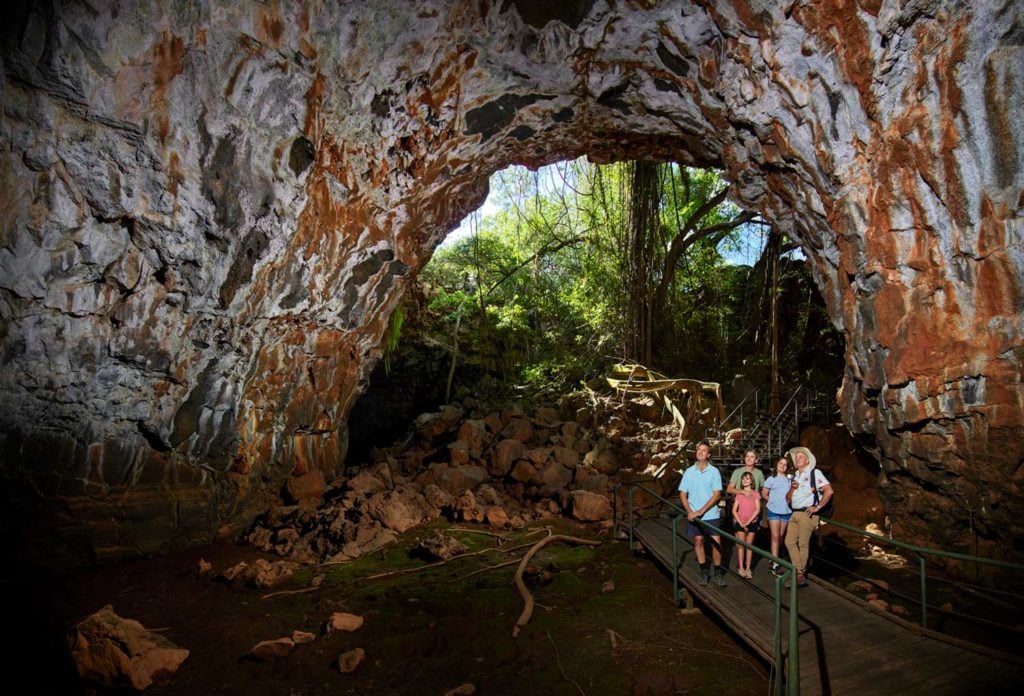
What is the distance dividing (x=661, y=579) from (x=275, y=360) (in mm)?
6487

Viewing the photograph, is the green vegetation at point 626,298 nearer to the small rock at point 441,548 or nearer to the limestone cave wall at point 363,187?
the limestone cave wall at point 363,187

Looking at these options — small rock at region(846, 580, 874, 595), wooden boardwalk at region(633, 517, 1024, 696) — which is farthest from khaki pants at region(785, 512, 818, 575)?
small rock at region(846, 580, 874, 595)

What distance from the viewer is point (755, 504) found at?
5.21 metres

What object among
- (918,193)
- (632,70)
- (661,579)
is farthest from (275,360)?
(918,193)

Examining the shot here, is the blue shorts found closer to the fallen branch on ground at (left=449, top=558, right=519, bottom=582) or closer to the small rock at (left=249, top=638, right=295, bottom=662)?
the fallen branch on ground at (left=449, top=558, right=519, bottom=582)

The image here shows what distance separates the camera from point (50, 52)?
5113 millimetres

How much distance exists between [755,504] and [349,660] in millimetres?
4027

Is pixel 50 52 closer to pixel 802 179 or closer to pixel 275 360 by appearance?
pixel 275 360

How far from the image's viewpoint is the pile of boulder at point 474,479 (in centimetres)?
787

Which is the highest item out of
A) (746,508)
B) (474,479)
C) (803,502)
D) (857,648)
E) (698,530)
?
(803,502)

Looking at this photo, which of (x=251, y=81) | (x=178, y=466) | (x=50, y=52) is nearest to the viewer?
(x=50, y=52)

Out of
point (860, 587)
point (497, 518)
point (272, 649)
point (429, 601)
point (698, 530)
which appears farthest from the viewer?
point (497, 518)

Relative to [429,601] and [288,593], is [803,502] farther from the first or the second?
[288,593]

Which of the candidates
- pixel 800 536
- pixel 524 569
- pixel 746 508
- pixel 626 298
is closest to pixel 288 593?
pixel 524 569
